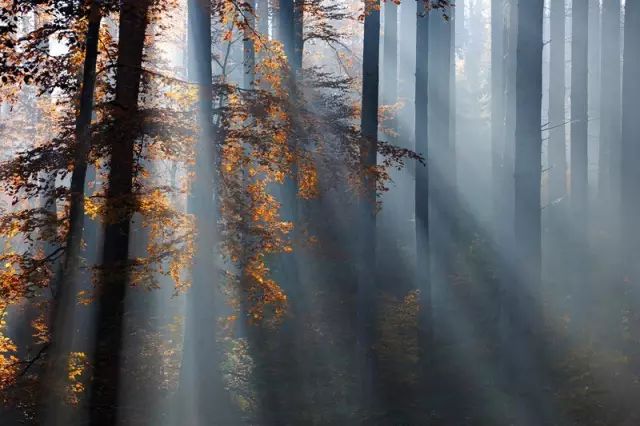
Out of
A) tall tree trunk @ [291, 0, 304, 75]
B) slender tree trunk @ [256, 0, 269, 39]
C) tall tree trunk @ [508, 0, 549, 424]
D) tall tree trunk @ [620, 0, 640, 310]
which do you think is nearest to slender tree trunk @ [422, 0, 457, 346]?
tall tree trunk @ [291, 0, 304, 75]

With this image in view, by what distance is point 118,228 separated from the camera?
10797 millimetres

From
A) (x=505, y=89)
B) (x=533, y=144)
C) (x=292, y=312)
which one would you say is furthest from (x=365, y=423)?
(x=505, y=89)

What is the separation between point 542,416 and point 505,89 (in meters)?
17.5

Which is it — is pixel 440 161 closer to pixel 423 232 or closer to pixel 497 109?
pixel 423 232

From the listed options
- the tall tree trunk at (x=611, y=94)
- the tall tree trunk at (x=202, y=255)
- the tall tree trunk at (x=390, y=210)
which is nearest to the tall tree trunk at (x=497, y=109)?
the tall tree trunk at (x=390, y=210)

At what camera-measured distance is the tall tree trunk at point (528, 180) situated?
523 inches

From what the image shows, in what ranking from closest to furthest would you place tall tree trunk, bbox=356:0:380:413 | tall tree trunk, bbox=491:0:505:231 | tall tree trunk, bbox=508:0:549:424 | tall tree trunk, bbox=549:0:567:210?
tall tree trunk, bbox=508:0:549:424, tall tree trunk, bbox=356:0:380:413, tall tree trunk, bbox=491:0:505:231, tall tree trunk, bbox=549:0:567:210

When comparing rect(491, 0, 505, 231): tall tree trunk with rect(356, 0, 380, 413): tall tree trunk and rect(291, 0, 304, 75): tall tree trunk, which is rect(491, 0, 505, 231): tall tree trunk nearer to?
rect(291, 0, 304, 75): tall tree trunk

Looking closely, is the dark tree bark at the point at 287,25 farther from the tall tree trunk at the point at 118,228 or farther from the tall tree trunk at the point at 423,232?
the tall tree trunk at the point at 118,228

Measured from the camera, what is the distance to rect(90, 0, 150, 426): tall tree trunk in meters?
10.4

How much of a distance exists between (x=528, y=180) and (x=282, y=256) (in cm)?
718

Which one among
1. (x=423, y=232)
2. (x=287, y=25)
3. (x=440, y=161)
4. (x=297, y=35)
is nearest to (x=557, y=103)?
(x=440, y=161)

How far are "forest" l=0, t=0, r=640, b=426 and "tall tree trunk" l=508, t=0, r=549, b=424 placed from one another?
42 millimetres

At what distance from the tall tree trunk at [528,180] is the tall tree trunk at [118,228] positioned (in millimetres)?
7159
